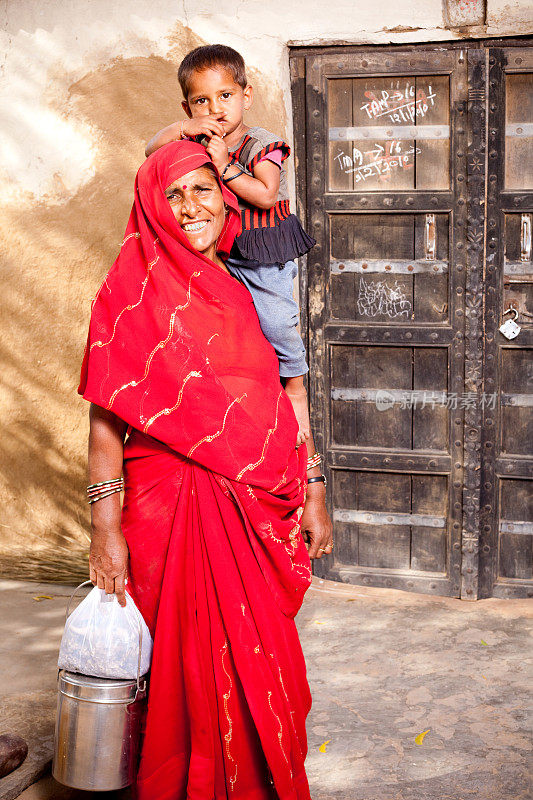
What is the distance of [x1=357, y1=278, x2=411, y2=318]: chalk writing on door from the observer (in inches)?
167

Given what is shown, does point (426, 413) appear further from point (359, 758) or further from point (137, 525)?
point (137, 525)

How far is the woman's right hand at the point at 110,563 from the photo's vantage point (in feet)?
7.85

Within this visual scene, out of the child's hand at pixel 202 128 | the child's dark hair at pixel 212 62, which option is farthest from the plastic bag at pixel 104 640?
the child's dark hair at pixel 212 62

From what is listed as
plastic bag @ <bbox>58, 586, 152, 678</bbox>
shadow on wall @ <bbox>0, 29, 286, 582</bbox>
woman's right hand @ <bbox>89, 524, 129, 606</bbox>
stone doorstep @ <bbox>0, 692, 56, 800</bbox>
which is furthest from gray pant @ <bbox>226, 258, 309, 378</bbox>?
shadow on wall @ <bbox>0, 29, 286, 582</bbox>

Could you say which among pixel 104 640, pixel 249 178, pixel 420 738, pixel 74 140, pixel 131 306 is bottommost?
pixel 420 738

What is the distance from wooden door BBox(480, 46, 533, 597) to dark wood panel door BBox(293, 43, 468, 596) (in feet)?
0.45

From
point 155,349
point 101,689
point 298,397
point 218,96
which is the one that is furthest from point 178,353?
point 101,689

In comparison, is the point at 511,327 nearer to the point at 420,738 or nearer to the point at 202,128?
the point at 420,738

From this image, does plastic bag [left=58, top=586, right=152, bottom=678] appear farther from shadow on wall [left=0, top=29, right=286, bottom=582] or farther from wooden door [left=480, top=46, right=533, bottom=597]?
wooden door [left=480, top=46, right=533, bottom=597]

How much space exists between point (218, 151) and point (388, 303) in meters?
2.01

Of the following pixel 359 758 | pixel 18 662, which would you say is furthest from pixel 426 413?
pixel 18 662

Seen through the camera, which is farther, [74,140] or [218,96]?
[74,140]

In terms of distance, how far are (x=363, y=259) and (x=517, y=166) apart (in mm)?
820

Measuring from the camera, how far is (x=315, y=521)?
278 centimetres
